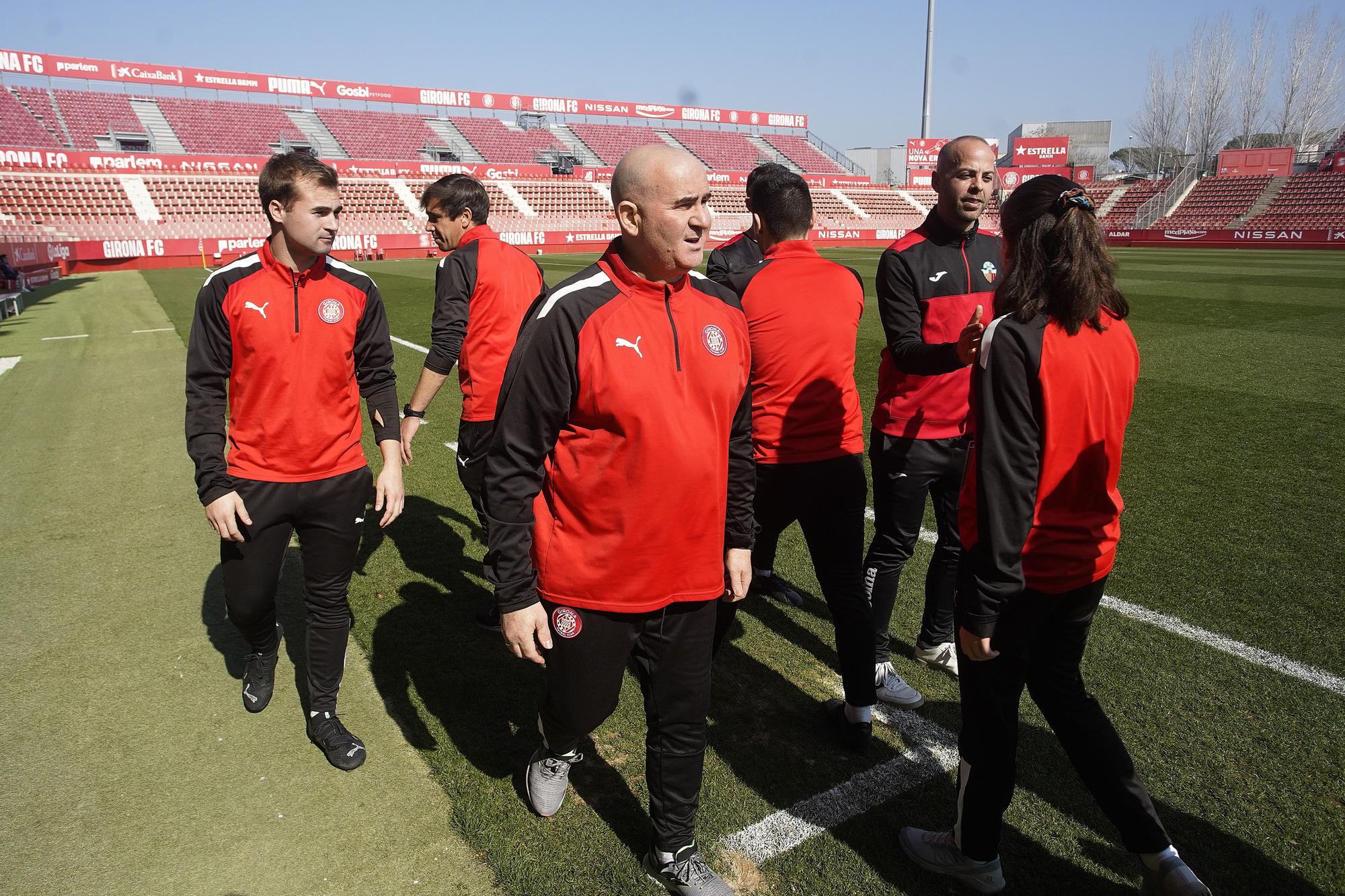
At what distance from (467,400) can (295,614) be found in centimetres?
156

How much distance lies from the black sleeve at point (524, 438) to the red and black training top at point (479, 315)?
6.50ft

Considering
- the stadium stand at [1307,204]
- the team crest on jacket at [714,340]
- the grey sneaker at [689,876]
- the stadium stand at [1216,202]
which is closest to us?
the team crest on jacket at [714,340]

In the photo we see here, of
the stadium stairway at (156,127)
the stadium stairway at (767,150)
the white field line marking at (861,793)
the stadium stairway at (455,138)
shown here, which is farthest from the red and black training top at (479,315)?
the stadium stairway at (767,150)

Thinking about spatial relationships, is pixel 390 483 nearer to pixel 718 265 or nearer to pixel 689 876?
pixel 689 876

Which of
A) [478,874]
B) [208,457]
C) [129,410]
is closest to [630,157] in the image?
[208,457]

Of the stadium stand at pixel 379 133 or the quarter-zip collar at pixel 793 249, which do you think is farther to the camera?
the stadium stand at pixel 379 133

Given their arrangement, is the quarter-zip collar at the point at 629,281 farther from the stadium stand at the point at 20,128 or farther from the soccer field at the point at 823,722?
the stadium stand at the point at 20,128

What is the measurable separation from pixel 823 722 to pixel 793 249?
1917mm

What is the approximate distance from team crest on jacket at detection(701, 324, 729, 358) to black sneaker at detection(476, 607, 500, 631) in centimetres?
246

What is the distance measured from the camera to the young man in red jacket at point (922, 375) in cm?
332

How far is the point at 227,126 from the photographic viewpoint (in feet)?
154

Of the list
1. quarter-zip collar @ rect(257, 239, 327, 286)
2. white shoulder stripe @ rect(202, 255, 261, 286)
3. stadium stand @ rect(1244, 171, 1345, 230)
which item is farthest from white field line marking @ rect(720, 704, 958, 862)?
stadium stand @ rect(1244, 171, 1345, 230)

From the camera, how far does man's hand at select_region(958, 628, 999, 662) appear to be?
2.12 m

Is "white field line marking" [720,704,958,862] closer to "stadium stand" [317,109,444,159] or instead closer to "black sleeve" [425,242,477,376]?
"black sleeve" [425,242,477,376]
